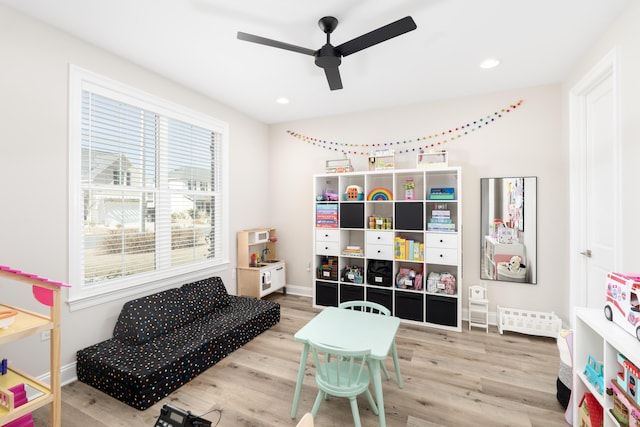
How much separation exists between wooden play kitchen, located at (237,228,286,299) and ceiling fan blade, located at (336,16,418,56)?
2.67 m

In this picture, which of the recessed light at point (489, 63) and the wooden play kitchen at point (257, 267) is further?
the wooden play kitchen at point (257, 267)

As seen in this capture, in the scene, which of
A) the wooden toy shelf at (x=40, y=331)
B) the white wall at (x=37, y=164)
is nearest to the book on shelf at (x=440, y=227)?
the wooden toy shelf at (x=40, y=331)

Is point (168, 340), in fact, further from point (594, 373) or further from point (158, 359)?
point (594, 373)

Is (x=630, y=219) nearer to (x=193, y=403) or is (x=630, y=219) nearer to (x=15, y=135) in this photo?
(x=193, y=403)

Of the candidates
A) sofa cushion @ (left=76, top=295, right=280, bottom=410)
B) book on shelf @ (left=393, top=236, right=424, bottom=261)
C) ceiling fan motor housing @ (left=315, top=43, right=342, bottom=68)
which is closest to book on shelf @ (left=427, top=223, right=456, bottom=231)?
book on shelf @ (left=393, top=236, right=424, bottom=261)

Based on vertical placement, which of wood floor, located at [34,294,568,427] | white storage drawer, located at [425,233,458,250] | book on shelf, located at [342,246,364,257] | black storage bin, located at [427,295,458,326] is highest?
white storage drawer, located at [425,233,458,250]

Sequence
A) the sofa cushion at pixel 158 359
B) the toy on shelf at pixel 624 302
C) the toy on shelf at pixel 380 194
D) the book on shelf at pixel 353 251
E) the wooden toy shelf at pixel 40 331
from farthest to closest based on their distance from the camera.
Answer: the book on shelf at pixel 353 251 → the toy on shelf at pixel 380 194 → the sofa cushion at pixel 158 359 → the wooden toy shelf at pixel 40 331 → the toy on shelf at pixel 624 302

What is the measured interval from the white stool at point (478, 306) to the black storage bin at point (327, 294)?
161 centimetres

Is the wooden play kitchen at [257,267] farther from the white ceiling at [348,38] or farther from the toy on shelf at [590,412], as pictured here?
the toy on shelf at [590,412]

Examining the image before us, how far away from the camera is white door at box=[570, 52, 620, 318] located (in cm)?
227

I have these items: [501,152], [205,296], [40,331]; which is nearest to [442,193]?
[501,152]

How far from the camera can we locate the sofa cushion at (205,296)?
297 centimetres

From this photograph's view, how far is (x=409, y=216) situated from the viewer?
3.40m

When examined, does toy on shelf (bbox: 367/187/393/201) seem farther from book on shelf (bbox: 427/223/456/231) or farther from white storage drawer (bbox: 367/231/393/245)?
book on shelf (bbox: 427/223/456/231)
